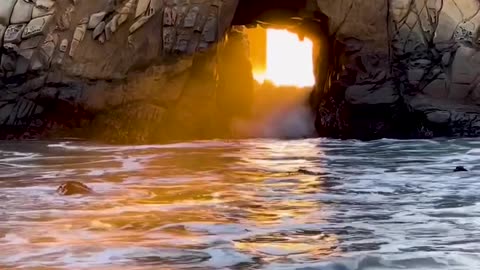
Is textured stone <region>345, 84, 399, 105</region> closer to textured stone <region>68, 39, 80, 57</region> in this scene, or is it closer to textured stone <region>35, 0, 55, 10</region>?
textured stone <region>68, 39, 80, 57</region>

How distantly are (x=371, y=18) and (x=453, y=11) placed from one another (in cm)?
119

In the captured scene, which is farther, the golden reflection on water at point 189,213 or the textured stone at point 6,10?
the textured stone at point 6,10

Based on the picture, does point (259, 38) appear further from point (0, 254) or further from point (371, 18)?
point (0, 254)

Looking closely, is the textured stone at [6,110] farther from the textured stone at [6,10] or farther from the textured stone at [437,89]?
the textured stone at [437,89]

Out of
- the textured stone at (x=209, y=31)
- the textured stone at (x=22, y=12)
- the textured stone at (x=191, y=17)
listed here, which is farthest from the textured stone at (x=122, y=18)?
the textured stone at (x=22, y=12)

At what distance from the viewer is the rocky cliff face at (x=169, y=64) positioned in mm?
11531

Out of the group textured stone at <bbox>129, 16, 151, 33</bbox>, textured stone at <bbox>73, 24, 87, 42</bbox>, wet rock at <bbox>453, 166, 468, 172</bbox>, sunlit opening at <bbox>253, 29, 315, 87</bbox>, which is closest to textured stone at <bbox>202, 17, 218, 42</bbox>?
textured stone at <bbox>129, 16, 151, 33</bbox>

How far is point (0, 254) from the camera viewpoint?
370 centimetres

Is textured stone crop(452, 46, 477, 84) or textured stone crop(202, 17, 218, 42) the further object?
textured stone crop(202, 17, 218, 42)

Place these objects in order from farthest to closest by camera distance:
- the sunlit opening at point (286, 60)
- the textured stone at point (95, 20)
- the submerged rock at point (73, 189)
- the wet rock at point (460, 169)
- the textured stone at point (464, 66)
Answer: the sunlit opening at point (286, 60) → the textured stone at point (95, 20) → the textured stone at point (464, 66) → the wet rock at point (460, 169) → the submerged rock at point (73, 189)

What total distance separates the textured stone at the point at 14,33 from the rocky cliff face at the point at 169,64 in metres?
0.01

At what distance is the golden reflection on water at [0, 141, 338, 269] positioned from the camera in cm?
392

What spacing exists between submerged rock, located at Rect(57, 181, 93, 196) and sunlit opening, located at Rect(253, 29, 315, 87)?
44.7 feet

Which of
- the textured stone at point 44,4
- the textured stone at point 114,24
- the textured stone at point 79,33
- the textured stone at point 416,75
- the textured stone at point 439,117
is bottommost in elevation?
the textured stone at point 439,117
